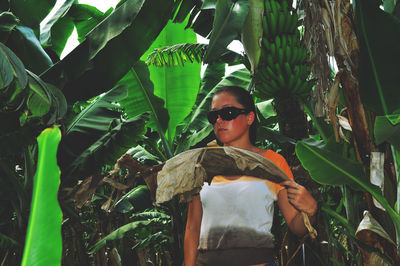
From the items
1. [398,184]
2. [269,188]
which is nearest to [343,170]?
[398,184]

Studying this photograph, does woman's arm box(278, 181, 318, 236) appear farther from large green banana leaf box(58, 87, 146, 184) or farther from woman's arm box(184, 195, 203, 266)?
large green banana leaf box(58, 87, 146, 184)

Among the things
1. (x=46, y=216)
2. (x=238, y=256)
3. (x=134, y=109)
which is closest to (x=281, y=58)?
(x=238, y=256)

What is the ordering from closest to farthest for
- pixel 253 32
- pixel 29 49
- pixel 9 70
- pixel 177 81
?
pixel 253 32 → pixel 9 70 → pixel 29 49 → pixel 177 81

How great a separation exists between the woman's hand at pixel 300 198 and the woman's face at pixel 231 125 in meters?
0.26

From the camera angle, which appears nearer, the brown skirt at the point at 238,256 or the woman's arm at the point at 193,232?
the brown skirt at the point at 238,256

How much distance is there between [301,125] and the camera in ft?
6.57

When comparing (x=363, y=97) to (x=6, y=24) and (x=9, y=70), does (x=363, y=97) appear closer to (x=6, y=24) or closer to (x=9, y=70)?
(x=9, y=70)

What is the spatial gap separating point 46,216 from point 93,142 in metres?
3.02

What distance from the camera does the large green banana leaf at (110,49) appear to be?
254 cm

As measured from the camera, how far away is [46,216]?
468 mm

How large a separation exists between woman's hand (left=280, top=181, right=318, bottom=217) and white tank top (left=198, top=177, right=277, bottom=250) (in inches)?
3.9

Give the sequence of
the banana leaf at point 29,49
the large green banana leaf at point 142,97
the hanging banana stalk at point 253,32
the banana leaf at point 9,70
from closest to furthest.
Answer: the hanging banana stalk at point 253,32
the banana leaf at point 9,70
the banana leaf at point 29,49
the large green banana leaf at point 142,97

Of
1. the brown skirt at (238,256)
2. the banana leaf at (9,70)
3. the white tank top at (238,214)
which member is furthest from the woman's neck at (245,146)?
the banana leaf at (9,70)

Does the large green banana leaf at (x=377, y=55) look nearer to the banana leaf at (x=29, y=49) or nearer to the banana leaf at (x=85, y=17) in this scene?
the banana leaf at (x=29, y=49)
